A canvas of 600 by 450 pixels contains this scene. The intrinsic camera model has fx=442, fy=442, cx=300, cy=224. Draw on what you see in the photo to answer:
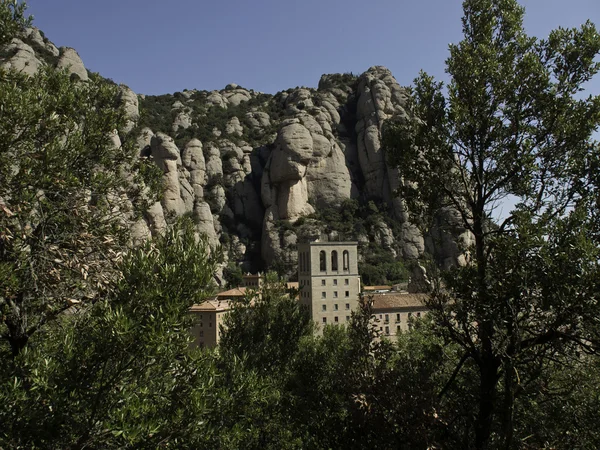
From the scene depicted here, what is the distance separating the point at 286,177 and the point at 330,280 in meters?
33.9

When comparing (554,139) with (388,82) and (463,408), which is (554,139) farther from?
(388,82)

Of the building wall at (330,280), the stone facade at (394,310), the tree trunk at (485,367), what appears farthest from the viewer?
the building wall at (330,280)

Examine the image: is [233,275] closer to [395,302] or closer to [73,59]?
[395,302]

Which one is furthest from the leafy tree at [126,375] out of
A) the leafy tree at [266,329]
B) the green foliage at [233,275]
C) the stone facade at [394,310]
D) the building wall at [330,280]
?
the green foliage at [233,275]

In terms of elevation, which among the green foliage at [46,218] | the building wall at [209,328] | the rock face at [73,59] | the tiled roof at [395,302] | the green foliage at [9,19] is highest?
the rock face at [73,59]

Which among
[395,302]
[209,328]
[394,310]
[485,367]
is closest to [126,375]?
[485,367]

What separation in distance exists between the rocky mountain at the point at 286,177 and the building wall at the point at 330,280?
18.0m

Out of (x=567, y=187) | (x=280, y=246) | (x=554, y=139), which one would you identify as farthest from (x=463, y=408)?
(x=280, y=246)

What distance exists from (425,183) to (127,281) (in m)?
6.49

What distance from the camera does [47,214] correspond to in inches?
310

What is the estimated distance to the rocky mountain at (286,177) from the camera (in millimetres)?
80125

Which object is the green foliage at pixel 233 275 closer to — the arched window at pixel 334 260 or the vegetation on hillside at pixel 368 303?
the arched window at pixel 334 260

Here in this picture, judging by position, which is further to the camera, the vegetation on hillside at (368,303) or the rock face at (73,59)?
the rock face at (73,59)

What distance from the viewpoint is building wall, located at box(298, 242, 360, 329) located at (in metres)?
54.8
